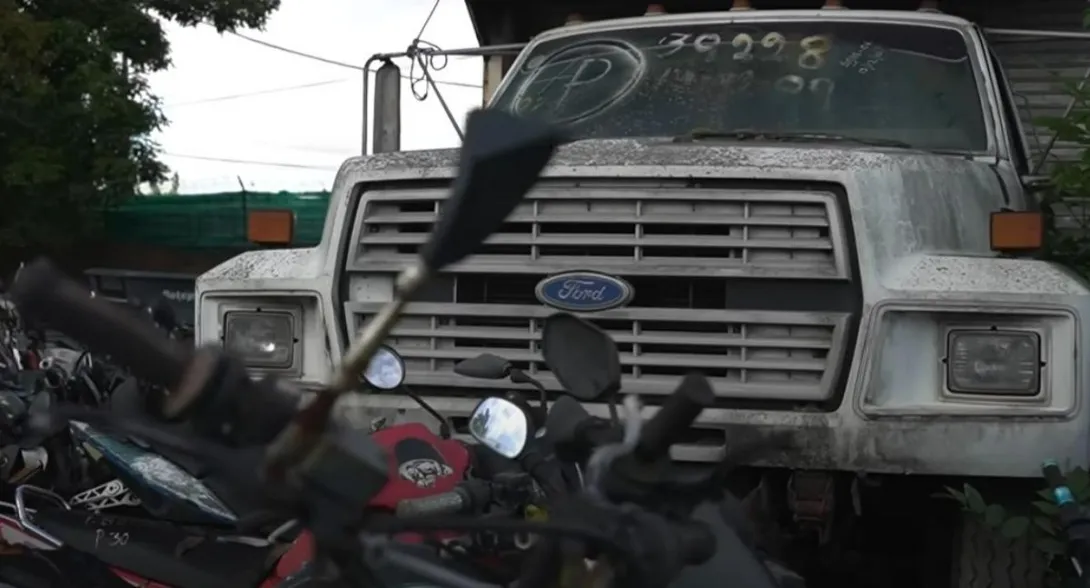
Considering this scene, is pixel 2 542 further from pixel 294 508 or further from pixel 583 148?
pixel 294 508

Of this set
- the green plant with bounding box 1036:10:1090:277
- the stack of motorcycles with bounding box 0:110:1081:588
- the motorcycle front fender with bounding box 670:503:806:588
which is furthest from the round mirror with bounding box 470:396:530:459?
the green plant with bounding box 1036:10:1090:277

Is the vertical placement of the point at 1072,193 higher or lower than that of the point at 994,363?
higher

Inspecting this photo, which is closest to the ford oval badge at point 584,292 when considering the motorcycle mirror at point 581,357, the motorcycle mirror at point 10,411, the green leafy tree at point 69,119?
the motorcycle mirror at point 581,357

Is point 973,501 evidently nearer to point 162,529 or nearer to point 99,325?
point 162,529

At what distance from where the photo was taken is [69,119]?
57.3ft

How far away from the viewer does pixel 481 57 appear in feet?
22.9

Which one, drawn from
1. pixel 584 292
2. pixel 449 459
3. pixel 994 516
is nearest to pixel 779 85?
pixel 584 292

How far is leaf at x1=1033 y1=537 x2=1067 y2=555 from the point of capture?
3.51 metres

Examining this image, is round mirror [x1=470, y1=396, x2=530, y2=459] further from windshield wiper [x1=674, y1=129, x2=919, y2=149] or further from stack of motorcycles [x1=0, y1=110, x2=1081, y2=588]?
windshield wiper [x1=674, y1=129, x2=919, y2=149]

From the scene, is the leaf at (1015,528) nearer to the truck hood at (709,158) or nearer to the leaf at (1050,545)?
the leaf at (1050,545)

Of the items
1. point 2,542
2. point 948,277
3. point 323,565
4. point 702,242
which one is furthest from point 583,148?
point 323,565

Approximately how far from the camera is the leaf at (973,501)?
3.56 meters

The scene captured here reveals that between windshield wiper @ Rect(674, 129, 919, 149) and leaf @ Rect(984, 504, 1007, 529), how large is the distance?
1508mm

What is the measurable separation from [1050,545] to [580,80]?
115 inches
